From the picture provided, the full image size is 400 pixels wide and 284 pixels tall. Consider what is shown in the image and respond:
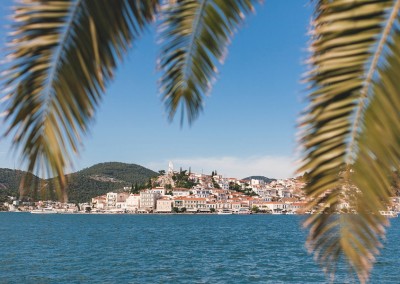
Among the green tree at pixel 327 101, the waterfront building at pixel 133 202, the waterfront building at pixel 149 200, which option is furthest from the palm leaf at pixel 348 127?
the waterfront building at pixel 133 202

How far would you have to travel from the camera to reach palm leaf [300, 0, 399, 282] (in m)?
1.61

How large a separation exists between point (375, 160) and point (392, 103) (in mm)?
205

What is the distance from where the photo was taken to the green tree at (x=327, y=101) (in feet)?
5.19

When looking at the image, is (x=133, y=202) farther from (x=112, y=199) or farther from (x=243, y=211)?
(x=243, y=211)

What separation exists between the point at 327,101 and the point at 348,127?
4.9 inches

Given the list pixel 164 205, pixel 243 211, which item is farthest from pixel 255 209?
pixel 164 205

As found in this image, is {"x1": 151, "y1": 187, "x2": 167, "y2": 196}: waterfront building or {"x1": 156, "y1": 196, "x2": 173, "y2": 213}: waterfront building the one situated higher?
{"x1": 151, "y1": 187, "x2": 167, "y2": 196}: waterfront building

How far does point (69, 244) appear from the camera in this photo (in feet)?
164

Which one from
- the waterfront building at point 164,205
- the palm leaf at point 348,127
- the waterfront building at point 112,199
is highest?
the waterfront building at point 112,199

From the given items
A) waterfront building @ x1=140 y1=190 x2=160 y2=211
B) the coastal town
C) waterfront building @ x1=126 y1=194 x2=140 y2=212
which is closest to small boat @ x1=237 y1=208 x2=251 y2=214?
the coastal town

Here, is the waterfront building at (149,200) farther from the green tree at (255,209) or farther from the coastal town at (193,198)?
the green tree at (255,209)

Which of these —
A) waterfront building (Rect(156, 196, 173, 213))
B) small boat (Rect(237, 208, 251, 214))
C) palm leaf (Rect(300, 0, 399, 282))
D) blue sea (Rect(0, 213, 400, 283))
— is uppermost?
waterfront building (Rect(156, 196, 173, 213))

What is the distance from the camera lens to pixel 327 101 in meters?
1.68

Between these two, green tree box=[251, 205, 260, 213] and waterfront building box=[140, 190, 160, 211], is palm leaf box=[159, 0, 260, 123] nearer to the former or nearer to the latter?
waterfront building box=[140, 190, 160, 211]
